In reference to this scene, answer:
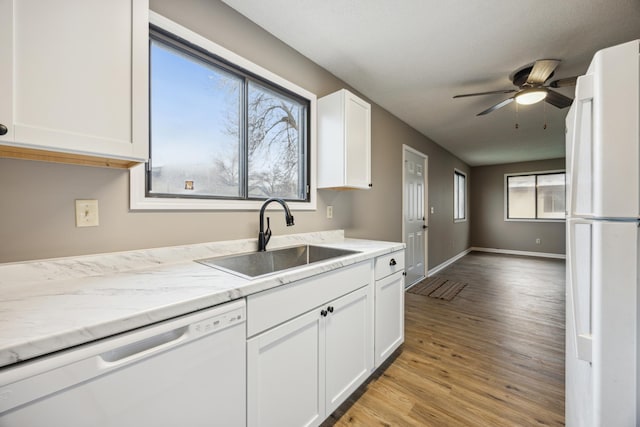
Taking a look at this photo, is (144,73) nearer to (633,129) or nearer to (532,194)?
(633,129)

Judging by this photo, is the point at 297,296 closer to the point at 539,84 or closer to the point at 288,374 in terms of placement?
the point at 288,374

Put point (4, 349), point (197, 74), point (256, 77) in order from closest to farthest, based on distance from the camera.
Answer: point (4, 349), point (197, 74), point (256, 77)

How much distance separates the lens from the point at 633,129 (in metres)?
0.77

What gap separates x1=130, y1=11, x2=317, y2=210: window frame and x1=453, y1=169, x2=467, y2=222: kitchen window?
4.93 m

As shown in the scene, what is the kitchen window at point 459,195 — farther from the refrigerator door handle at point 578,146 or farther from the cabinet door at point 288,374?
the cabinet door at point 288,374

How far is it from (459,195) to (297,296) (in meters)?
6.61

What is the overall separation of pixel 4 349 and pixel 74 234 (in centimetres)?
70

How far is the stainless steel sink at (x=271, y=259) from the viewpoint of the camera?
146 cm

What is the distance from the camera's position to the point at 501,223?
7062 mm

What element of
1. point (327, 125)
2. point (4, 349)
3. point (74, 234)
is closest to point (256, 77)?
point (327, 125)

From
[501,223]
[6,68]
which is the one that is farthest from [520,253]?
[6,68]

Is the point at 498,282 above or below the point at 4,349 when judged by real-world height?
below

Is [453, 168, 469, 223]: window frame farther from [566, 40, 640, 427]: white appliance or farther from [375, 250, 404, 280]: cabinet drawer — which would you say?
[566, 40, 640, 427]: white appliance

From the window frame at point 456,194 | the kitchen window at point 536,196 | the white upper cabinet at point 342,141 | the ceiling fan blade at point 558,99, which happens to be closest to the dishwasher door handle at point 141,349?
the white upper cabinet at point 342,141
